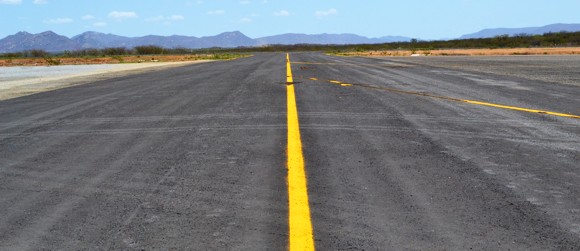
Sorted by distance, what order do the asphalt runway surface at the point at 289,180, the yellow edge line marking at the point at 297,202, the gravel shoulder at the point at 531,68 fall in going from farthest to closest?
the gravel shoulder at the point at 531,68
the asphalt runway surface at the point at 289,180
the yellow edge line marking at the point at 297,202

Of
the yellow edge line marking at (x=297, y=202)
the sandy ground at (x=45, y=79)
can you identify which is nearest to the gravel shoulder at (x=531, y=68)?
the yellow edge line marking at (x=297, y=202)

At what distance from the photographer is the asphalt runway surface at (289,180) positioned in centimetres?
262

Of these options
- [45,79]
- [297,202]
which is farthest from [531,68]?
[45,79]

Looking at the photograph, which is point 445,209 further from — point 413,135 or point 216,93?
point 216,93

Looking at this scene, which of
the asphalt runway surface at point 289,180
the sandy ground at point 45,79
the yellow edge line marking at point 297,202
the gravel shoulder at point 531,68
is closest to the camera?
the yellow edge line marking at point 297,202

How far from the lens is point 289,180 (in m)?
3.57

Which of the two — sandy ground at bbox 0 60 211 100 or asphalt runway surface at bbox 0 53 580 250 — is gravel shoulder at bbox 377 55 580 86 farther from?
sandy ground at bbox 0 60 211 100

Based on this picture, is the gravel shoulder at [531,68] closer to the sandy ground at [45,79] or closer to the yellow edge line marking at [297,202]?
the yellow edge line marking at [297,202]

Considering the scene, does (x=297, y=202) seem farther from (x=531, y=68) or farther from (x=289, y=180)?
(x=531, y=68)

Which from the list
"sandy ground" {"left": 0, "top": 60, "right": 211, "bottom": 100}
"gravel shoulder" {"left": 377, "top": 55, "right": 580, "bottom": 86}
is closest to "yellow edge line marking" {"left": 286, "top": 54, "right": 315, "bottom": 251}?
"sandy ground" {"left": 0, "top": 60, "right": 211, "bottom": 100}

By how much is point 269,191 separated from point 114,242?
45.1 inches

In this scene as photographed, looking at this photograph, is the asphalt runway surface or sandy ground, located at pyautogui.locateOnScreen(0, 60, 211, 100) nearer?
the asphalt runway surface

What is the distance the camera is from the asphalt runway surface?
8.59ft

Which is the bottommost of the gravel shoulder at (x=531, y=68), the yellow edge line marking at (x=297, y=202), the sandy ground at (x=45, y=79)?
the sandy ground at (x=45, y=79)
